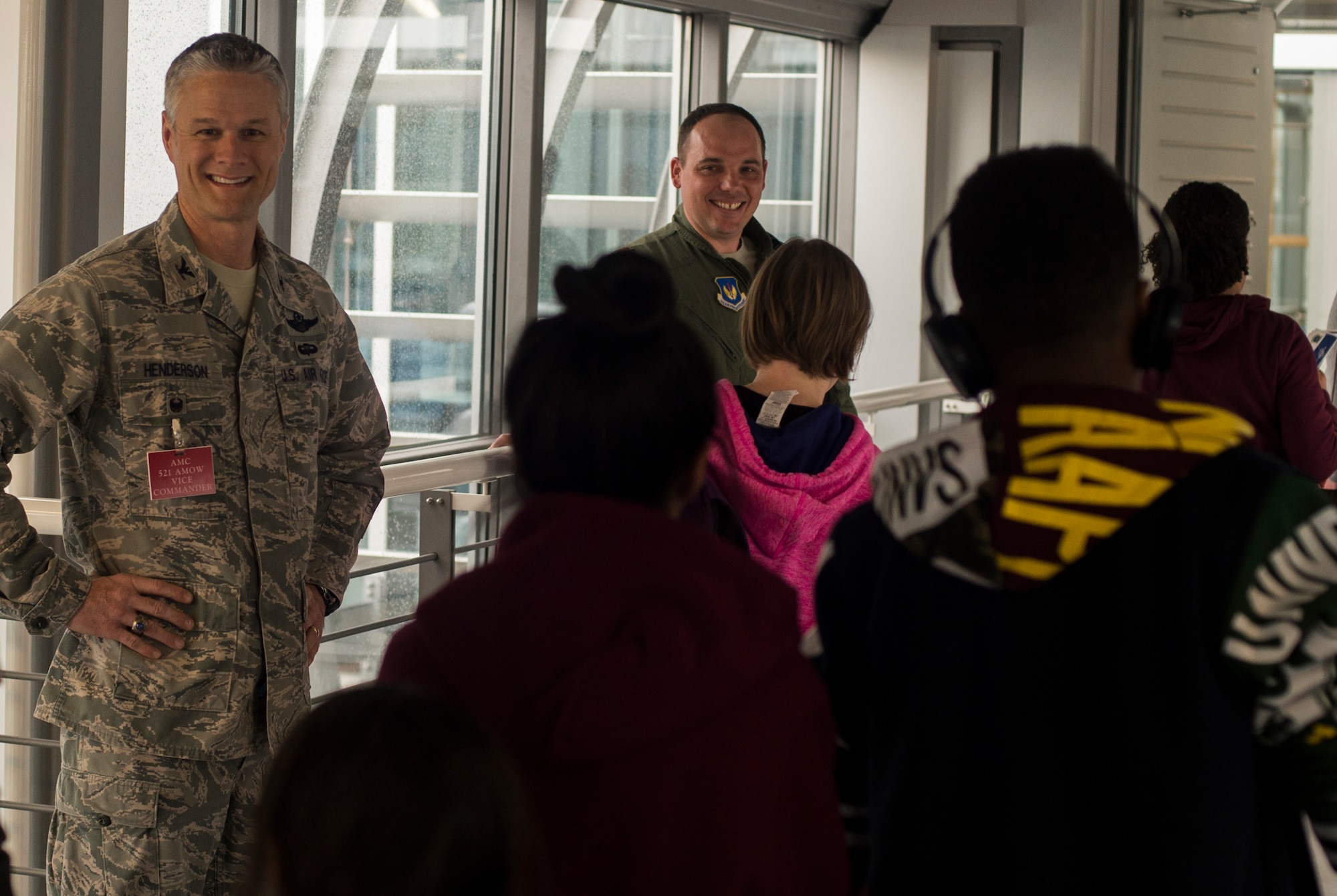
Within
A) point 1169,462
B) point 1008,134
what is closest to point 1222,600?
point 1169,462

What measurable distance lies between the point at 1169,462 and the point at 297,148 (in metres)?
2.95

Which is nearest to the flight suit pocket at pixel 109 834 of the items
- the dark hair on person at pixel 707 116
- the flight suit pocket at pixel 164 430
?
the flight suit pocket at pixel 164 430

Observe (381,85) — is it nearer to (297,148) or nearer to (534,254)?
(297,148)

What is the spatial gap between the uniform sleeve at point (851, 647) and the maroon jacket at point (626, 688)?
15 cm

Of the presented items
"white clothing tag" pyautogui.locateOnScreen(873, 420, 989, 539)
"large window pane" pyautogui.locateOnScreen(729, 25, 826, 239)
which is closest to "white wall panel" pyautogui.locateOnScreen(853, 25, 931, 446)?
"large window pane" pyautogui.locateOnScreen(729, 25, 826, 239)

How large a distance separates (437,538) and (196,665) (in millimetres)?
819

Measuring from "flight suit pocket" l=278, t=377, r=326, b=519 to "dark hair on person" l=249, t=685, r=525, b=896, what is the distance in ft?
4.30

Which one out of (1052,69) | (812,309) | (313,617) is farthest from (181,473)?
(1052,69)

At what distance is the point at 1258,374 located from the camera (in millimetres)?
2902

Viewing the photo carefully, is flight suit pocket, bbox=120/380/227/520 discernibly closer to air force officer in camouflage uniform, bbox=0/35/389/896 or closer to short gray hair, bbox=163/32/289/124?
air force officer in camouflage uniform, bbox=0/35/389/896

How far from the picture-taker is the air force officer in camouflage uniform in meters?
1.90

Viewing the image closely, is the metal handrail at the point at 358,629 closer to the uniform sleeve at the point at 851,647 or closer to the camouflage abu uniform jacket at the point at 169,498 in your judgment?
the camouflage abu uniform jacket at the point at 169,498

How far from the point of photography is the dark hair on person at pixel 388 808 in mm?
782

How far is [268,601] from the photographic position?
6.63 ft
